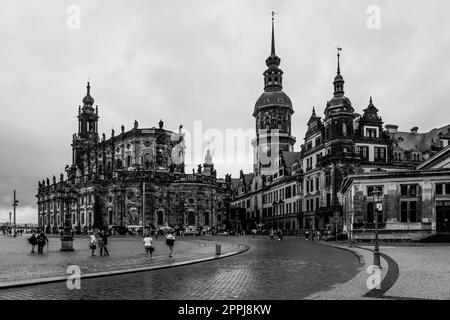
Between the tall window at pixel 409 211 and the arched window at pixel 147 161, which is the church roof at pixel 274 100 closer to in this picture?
the arched window at pixel 147 161

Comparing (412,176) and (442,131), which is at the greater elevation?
(442,131)

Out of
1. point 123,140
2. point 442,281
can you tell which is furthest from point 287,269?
point 123,140

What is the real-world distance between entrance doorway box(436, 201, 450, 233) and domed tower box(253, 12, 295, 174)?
223ft

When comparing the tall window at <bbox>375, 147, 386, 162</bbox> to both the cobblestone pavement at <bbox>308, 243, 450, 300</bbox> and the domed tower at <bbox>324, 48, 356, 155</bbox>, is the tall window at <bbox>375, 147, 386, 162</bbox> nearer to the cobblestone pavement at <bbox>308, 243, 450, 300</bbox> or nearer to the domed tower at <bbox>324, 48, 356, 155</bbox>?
the domed tower at <bbox>324, 48, 356, 155</bbox>

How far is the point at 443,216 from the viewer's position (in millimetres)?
50656

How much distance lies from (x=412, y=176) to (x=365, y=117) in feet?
85.7

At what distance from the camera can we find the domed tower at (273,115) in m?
119

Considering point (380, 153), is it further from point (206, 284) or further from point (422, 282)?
point (206, 284)

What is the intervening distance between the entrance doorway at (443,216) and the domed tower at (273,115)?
223ft

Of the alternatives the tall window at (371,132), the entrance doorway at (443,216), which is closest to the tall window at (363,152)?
the tall window at (371,132)

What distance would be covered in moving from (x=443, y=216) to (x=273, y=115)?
73182 mm
